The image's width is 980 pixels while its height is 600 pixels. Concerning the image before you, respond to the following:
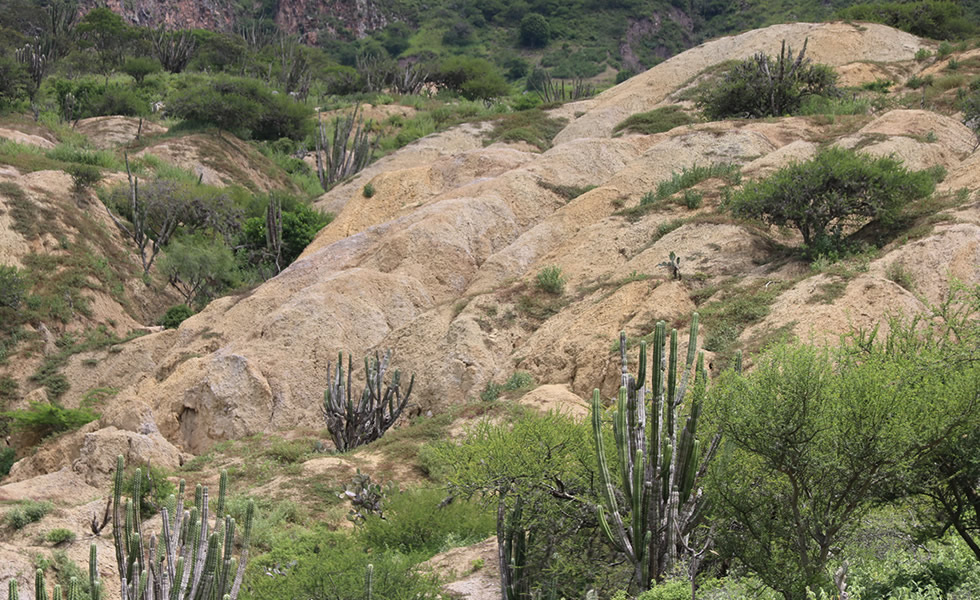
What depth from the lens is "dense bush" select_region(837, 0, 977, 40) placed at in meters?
37.3

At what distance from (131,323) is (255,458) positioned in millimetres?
13168

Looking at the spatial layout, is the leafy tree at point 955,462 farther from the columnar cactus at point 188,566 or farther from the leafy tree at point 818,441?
the columnar cactus at point 188,566

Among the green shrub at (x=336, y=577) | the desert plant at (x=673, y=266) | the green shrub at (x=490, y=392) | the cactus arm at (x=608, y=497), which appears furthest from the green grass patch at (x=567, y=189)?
the cactus arm at (x=608, y=497)

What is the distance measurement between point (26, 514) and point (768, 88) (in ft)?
71.8

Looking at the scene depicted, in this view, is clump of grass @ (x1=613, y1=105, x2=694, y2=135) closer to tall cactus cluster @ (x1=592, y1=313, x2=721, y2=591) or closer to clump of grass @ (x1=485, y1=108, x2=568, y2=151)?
clump of grass @ (x1=485, y1=108, x2=568, y2=151)

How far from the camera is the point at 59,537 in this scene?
1159 centimetres

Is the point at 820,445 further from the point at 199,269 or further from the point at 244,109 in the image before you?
the point at 244,109

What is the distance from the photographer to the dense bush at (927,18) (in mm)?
37344

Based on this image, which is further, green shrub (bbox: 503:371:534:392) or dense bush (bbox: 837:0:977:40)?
dense bush (bbox: 837:0:977:40)

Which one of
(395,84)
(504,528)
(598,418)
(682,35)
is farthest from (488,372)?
(682,35)

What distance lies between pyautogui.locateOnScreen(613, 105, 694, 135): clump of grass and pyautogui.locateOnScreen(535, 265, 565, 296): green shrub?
411 inches

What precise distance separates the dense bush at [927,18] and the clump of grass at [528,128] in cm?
1374

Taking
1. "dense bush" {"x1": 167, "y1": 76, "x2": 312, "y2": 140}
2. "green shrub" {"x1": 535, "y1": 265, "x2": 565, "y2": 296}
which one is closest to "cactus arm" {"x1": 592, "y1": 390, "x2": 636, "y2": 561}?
"green shrub" {"x1": 535, "y1": 265, "x2": 565, "y2": 296}

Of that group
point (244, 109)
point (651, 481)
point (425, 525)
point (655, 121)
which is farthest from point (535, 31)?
point (651, 481)
